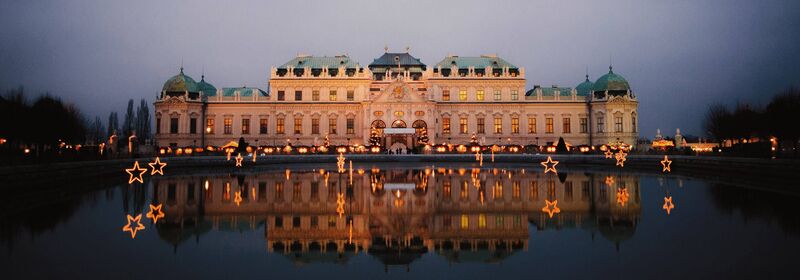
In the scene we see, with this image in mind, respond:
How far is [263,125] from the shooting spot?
67312 mm

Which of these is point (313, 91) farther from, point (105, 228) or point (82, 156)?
point (105, 228)

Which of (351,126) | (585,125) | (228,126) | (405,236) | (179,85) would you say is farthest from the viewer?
(585,125)

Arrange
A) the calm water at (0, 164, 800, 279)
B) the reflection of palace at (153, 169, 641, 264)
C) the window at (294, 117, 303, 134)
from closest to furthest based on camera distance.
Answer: the calm water at (0, 164, 800, 279)
the reflection of palace at (153, 169, 641, 264)
the window at (294, 117, 303, 134)

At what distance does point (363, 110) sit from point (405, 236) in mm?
54853

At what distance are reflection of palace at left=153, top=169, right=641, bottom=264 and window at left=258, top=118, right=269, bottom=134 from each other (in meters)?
44.9

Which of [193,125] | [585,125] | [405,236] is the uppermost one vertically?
[193,125]

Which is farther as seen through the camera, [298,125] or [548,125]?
[548,125]

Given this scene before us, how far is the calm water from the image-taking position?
27.7 feet

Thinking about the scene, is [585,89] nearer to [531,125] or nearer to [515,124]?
[531,125]

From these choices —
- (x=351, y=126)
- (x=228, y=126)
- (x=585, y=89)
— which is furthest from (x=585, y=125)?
(x=228, y=126)

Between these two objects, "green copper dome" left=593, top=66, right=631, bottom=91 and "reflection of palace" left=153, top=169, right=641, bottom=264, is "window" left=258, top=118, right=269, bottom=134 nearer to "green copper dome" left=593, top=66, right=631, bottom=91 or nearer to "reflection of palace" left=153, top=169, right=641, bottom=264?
"reflection of palace" left=153, top=169, right=641, bottom=264

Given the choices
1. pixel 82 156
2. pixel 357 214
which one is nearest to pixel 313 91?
pixel 82 156

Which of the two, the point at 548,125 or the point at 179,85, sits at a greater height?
the point at 179,85

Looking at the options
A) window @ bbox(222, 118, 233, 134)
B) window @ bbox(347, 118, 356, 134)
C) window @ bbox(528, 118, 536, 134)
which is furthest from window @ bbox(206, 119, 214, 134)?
window @ bbox(528, 118, 536, 134)
